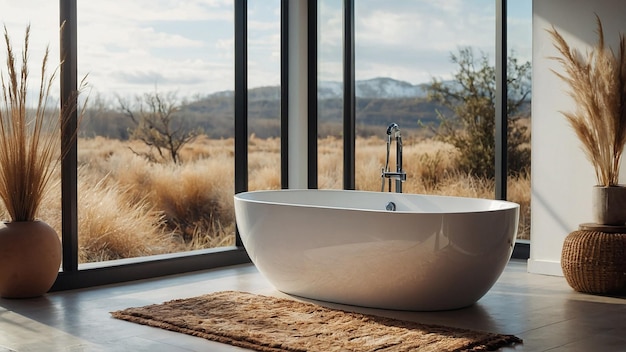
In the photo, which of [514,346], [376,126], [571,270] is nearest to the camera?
[514,346]

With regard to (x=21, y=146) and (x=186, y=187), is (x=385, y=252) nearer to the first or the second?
(x=21, y=146)

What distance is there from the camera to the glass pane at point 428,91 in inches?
267

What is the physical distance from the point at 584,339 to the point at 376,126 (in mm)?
4262

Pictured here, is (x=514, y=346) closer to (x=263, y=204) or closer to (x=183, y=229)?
(x=263, y=204)

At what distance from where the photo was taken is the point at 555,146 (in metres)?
5.05

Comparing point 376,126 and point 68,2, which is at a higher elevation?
→ point 68,2

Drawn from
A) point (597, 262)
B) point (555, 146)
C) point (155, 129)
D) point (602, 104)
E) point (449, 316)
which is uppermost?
point (602, 104)

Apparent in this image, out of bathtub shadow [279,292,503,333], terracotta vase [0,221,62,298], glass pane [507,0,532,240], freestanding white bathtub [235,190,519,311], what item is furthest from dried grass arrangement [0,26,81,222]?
glass pane [507,0,532,240]

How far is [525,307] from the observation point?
4129 millimetres

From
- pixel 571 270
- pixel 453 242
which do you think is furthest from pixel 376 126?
pixel 453 242

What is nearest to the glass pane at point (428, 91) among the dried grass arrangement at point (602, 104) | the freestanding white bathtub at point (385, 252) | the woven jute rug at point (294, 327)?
the dried grass arrangement at point (602, 104)

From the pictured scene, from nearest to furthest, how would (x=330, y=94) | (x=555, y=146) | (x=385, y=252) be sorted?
(x=385, y=252), (x=555, y=146), (x=330, y=94)

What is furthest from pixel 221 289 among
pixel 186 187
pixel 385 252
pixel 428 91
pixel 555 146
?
pixel 428 91

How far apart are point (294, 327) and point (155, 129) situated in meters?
2.86
